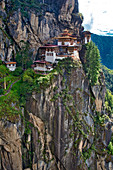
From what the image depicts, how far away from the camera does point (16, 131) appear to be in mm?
33438

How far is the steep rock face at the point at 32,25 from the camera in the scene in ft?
161

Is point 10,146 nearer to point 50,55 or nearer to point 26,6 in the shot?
point 50,55

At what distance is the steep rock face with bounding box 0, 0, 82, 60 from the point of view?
4903 centimetres

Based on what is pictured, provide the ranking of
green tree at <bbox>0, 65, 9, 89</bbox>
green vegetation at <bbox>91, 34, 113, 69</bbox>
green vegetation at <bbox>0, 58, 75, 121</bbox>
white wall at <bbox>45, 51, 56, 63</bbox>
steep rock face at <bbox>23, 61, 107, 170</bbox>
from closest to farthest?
green vegetation at <bbox>0, 58, 75, 121</bbox> < steep rock face at <bbox>23, 61, 107, 170</bbox> < green tree at <bbox>0, 65, 9, 89</bbox> < white wall at <bbox>45, 51, 56, 63</bbox> < green vegetation at <bbox>91, 34, 113, 69</bbox>

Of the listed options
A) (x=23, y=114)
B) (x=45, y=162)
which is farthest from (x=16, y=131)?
(x=45, y=162)

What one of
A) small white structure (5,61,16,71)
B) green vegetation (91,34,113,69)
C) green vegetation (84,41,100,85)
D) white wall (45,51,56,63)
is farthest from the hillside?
green vegetation (91,34,113,69)

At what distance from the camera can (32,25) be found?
51.9m

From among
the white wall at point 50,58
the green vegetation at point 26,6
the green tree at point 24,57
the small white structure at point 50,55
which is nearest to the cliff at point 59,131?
the white wall at point 50,58

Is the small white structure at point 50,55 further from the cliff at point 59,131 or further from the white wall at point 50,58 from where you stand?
the cliff at point 59,131

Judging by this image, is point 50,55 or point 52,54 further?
point 50,55

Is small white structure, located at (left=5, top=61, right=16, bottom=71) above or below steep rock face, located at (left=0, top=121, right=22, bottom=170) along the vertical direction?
above

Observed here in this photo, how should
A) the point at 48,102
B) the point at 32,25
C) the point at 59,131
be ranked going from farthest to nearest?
the point at 32,25 → the point at 59,131 → the point at 48,102

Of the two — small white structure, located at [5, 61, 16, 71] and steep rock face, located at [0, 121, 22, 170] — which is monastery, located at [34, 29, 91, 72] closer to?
small white structure, located at [5, 61, 16, 71]

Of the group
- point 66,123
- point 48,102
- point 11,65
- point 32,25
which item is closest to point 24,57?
point 11,65
